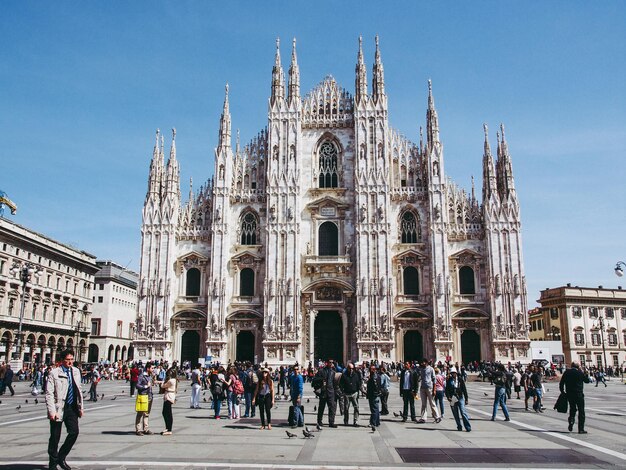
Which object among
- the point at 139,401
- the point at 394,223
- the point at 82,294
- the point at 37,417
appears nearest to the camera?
the point at 139,401

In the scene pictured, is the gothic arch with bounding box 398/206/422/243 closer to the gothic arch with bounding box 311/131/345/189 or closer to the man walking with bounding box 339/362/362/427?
the gothic arch with bounding box 311/131/345/189

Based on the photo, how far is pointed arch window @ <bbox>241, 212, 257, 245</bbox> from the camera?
156 ft

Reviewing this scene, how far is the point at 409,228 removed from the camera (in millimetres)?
46906

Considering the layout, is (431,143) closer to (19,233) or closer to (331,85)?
(331,85)

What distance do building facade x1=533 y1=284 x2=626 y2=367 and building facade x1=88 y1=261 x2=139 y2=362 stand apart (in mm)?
51552

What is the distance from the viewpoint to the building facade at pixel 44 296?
50125 mm

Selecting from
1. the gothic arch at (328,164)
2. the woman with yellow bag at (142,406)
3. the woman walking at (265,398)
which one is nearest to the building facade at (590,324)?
the gothic arch at (328,164)

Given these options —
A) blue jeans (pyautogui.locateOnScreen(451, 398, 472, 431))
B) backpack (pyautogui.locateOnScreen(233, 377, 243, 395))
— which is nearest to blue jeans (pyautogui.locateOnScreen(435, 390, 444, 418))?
blue jeans (pyautogui.locateOnScreen(451, 398, 472, 431))

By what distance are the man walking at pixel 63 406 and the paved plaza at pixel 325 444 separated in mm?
731

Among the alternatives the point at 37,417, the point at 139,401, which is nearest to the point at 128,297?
the point at 37,417

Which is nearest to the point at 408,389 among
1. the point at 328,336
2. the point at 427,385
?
the point at 427,385

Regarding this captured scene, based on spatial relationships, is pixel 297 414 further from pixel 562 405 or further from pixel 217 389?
pixel 562 405

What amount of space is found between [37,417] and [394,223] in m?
33.0

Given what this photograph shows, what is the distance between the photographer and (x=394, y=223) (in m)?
46.8
